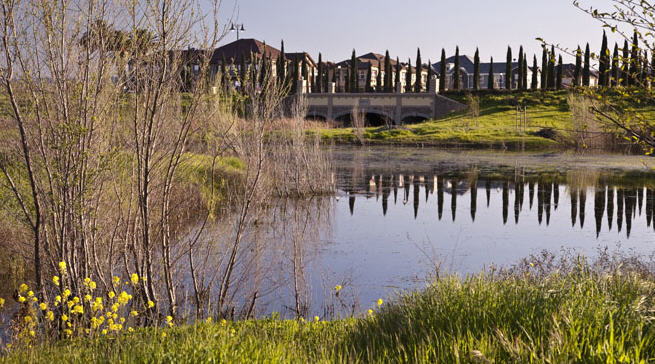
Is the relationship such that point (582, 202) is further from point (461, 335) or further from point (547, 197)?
point (461, 335)

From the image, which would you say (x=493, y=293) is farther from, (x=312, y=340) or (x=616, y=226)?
(x=616, y=226)

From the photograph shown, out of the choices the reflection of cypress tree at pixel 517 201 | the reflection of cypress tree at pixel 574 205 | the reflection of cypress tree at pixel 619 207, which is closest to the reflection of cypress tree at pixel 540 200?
the reflection of cypress tree at pixel 517 201

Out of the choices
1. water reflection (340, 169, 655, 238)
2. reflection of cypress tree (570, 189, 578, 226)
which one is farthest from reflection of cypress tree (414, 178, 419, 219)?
reflection of cypress tree (570, 189, 578, 226)

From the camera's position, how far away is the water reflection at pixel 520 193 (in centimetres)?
1769

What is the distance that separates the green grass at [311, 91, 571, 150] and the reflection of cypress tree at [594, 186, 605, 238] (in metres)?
18.4

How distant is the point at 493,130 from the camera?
50.5m

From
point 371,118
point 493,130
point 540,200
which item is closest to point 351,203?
point 540,200

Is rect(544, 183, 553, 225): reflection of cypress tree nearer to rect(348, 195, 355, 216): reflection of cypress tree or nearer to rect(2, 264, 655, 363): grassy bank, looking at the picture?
rect(348, 195, 355, 216): reflection of cypress tree

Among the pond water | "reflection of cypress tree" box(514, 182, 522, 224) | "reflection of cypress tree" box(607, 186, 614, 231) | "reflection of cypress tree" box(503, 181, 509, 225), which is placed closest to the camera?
the pond water

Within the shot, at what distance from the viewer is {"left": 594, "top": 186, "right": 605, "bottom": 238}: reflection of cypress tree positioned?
1613cm

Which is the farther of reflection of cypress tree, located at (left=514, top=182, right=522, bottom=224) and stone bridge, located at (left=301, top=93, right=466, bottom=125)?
stone bridge, located at (left=301, top=93, right=466, bottom=125)

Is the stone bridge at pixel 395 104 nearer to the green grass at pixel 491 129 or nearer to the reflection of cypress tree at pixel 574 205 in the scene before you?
the green grass at pixel 491 129

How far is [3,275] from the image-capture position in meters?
10.2

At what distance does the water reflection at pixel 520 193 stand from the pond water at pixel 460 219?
0.04 m
